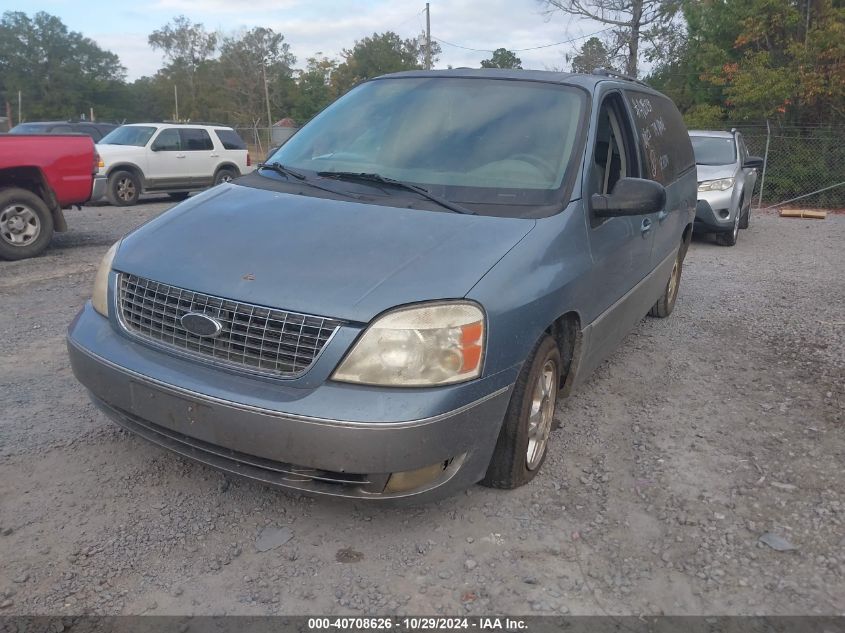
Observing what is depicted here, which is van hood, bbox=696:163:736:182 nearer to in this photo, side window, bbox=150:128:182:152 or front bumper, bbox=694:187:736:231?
front bumper, bbox=694:187:736:231

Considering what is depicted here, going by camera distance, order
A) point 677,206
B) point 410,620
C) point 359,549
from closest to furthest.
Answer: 1. point 410,620
2. point 359,549
3. point 677,206

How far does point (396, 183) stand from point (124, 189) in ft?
41.0

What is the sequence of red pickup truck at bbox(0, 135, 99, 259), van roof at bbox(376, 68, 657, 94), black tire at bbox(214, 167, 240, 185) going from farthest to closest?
black tire at bbox(214, 167, 240, 185), red pickup truck at bbox(0, 135, 99, 259), van roof at bbox(376, 68, 657, 94)

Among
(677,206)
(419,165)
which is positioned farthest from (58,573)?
(677,206)

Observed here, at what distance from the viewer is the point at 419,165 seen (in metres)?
3.61

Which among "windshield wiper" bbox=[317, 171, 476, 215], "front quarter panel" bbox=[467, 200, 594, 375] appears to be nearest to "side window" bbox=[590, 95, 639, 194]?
"front quarter panel" bbox=[467, 200, 594, 375]

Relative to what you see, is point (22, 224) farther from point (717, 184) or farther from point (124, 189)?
point (717, 184)

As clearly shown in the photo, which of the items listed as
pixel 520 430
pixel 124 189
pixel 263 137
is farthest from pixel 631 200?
pixel 263 137

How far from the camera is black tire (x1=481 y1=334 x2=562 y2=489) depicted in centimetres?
298

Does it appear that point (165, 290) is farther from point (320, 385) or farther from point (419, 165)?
point (419, 165)

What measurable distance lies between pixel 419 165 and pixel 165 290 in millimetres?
1423

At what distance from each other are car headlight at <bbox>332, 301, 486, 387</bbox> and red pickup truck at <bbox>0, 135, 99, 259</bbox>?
7049 millimetres

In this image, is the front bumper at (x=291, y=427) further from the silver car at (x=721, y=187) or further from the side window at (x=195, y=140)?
the side window at (x=195, y=140)

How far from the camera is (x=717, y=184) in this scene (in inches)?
412
